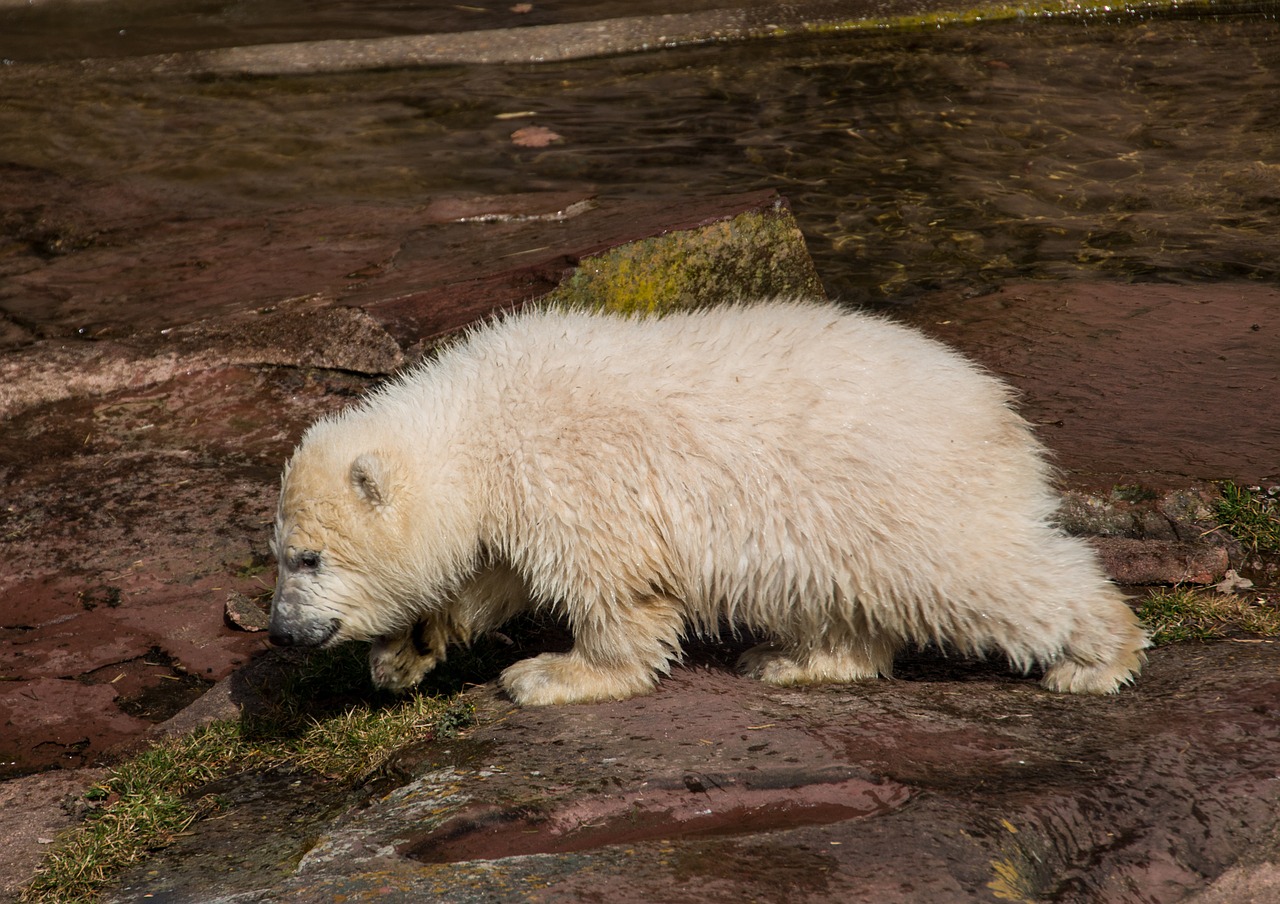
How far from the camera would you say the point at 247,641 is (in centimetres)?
456

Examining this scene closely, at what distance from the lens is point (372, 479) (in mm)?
3660

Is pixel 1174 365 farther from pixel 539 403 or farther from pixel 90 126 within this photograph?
pixel 90 126

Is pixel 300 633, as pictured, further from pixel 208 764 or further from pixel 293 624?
pixel 208 764

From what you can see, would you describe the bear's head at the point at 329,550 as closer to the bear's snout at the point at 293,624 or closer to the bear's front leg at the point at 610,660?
the bear's snout at the point at 293,624

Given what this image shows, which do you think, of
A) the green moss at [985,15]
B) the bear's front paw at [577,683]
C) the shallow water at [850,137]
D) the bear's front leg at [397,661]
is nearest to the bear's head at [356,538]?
the bear's front leg at [397,661]

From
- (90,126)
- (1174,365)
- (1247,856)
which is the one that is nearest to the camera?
(1247,856)

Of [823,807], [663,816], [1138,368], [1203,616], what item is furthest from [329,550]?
[1138,368]

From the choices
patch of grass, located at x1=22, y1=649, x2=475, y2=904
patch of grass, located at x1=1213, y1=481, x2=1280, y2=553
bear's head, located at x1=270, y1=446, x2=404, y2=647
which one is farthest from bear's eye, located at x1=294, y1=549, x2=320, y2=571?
patch of grass, located at x1=1213, y1=481, x2=1280, y2=553

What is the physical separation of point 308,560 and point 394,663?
487mm

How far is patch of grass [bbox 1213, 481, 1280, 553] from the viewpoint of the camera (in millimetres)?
4207

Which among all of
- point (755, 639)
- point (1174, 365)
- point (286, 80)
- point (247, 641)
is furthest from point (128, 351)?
point (286, 80)

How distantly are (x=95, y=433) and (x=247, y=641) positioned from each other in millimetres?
1615

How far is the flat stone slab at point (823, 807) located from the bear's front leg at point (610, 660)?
11 centimetres

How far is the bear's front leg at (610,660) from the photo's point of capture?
147 inches
